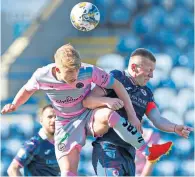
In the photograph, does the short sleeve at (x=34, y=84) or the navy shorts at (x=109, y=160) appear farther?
the navy shorts at (x=109, y=160)

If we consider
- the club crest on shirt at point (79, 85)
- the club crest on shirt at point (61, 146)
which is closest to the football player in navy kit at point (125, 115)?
the club crest on shirt at point (79, 85)

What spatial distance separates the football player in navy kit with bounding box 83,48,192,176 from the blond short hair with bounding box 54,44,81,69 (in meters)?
0.36

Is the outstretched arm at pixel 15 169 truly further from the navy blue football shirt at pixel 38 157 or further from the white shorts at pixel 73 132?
the white shorts at pixel 73 132

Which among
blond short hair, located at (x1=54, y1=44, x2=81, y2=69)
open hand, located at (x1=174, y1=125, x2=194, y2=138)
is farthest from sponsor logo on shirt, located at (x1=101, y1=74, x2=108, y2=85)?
open hand, located at (x1=174, y1=125, x2=194, y2=138)

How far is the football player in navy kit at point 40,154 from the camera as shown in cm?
637

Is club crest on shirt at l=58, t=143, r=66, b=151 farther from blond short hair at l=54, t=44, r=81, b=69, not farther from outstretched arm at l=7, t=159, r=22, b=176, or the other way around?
outstretched arm at l=7, t=159, r=22, b=176

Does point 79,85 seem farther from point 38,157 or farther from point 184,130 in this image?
point 38,157

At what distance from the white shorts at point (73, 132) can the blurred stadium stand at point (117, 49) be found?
175 inches

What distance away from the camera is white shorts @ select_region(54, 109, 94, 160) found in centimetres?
509

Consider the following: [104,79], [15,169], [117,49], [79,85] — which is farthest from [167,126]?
[117,49]

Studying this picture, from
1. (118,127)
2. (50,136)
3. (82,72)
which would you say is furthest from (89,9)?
(50,136)

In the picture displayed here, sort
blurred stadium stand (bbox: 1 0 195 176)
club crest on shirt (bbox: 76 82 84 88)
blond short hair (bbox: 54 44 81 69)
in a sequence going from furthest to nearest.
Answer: blurred stadium stand (bbox: 1 0 195 176) < club crest on shirt (bbox: 76 82 84 88) < blond short hair (bbox: 54 44 81 69)

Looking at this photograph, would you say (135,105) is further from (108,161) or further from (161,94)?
(161,94)

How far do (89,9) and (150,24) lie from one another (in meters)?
6.99
